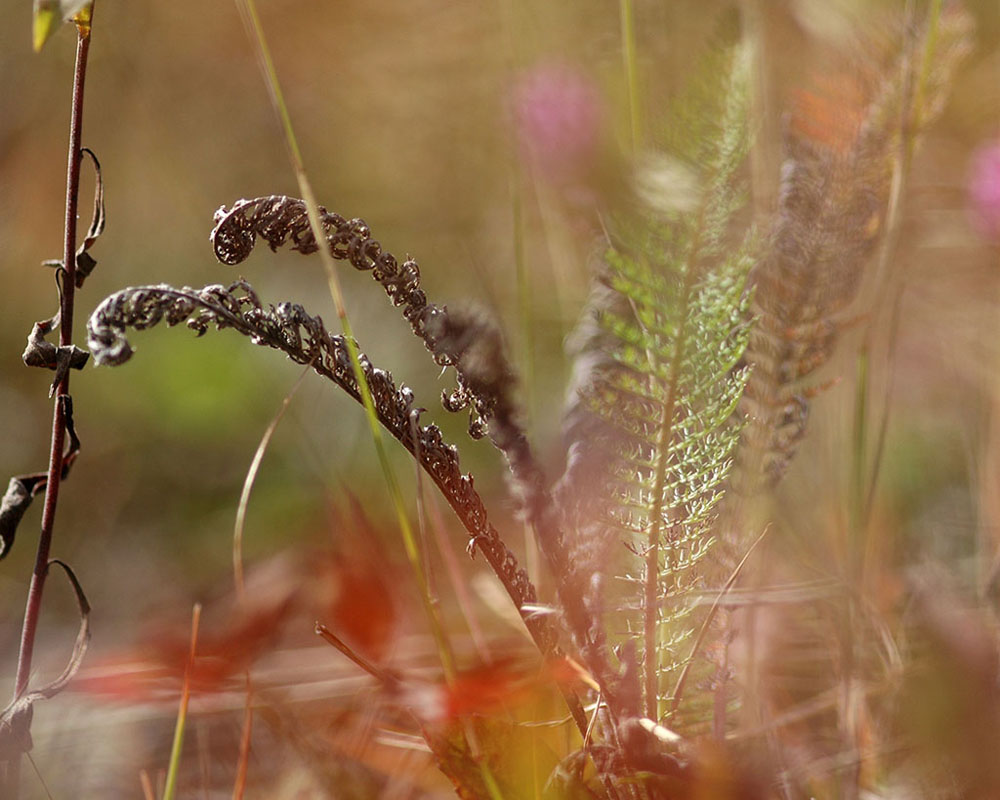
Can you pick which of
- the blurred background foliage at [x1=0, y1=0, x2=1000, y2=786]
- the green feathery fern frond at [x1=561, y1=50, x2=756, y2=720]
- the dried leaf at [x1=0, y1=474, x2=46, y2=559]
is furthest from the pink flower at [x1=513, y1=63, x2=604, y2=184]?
the dried leaf at [x1=0, y1=474, x2=46, y2=559]

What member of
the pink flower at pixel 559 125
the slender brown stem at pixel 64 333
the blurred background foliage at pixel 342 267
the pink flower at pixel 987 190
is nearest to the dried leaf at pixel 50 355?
the slender brown stem at pixel 64 333

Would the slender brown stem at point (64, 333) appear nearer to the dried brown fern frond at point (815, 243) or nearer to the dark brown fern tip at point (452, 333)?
the dark brown fern tip at point (452, 333)

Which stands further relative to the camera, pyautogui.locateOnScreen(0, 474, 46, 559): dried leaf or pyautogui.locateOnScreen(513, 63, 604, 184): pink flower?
pyautogui.locateOnScreen(513, 63, 604, 184): pink flower

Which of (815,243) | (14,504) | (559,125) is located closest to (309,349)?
(14,504)

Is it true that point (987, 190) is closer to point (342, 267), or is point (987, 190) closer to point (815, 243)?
point (815, 243)

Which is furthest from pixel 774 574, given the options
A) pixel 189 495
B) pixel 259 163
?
pixel 259 163

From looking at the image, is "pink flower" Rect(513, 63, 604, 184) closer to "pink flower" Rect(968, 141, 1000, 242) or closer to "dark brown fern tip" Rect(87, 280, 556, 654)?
"pink flower" Rect(968, 141, 1000, 242)

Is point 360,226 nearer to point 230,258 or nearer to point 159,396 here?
point 230,258
